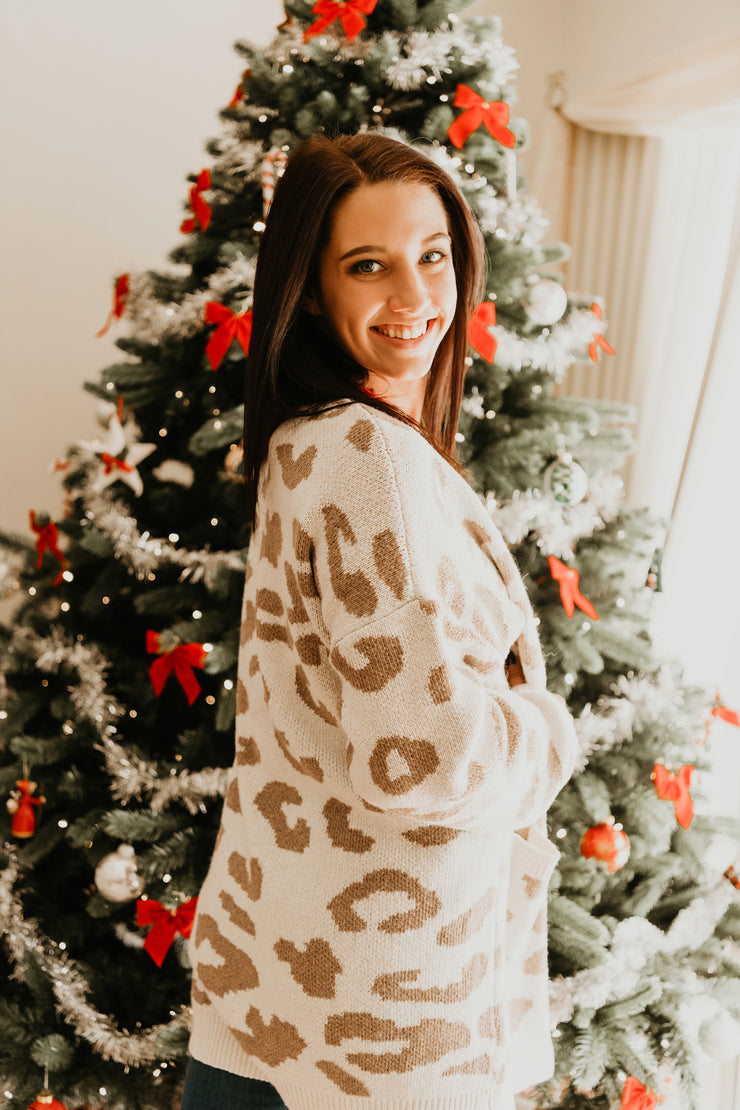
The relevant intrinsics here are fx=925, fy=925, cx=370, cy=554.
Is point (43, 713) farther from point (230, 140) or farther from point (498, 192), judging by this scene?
point (498, 192)

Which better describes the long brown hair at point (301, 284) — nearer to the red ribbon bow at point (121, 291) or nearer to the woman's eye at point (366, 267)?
the woman's eye at point (366, 267)

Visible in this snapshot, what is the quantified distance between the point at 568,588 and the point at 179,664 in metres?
0.67

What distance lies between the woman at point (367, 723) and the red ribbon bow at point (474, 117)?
525 mm

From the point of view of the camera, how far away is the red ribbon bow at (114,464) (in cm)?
164

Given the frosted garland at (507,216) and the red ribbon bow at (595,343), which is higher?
the frosted garland at (507,216)

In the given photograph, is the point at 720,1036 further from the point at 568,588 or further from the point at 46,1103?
the point at 46,1103

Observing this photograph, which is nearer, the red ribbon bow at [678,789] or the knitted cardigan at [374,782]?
the knitted cardigan at [374,782]

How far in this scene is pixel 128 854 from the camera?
1584 millimetres

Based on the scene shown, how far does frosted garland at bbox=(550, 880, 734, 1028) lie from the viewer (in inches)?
62.1

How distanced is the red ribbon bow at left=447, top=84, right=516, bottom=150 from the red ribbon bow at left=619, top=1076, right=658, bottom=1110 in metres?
1.59

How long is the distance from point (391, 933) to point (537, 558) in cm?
93

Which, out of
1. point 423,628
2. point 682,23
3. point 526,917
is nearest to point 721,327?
point 682,23

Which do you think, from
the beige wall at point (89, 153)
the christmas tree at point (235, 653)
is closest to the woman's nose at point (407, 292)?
the christmas tree at point (235, 653)

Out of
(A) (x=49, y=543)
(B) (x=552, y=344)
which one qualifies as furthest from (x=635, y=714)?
(A) (x=49, y=543)
